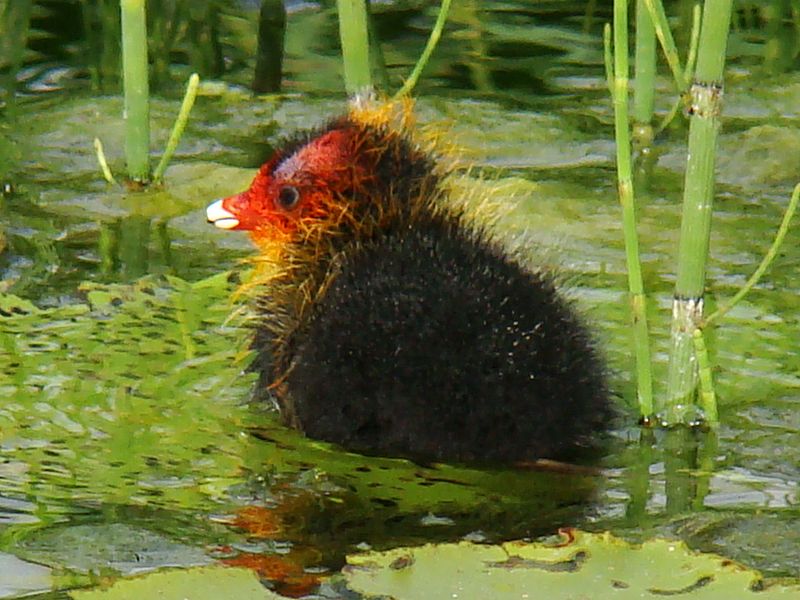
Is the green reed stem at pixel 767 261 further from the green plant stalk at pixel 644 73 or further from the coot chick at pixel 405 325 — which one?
the green plant stalk at pixel 644 73

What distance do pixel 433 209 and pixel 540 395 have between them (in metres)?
0.52

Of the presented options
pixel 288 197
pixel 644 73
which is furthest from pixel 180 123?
pixel 644 73

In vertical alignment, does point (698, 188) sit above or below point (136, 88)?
below

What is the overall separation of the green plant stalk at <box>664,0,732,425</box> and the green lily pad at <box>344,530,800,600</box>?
95cm

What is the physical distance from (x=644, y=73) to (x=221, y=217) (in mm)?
2087

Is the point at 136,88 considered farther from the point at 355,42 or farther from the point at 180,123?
the point at 355,42

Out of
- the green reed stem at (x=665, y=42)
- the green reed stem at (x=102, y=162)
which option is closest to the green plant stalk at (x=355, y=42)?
the green reed stem at (x=665, y=42)

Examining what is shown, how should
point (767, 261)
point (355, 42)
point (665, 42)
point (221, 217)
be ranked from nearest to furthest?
point (767, 261)
point (665, 42)
point (221, 217)
point (355, 42)

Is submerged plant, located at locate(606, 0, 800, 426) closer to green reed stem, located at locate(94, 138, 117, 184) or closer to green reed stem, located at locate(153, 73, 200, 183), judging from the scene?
green reed stem, located at locate(153, 73, 200, 183)

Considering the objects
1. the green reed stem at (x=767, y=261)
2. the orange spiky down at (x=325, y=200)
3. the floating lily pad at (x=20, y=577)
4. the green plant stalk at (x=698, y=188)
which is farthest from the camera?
the orange spiky down at (x=325, y=200)

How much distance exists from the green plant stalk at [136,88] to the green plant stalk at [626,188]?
5.81 ft

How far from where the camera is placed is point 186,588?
2811mm

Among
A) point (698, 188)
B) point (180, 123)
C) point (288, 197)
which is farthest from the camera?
point (180, 123)

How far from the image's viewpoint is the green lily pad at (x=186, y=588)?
279 cm
